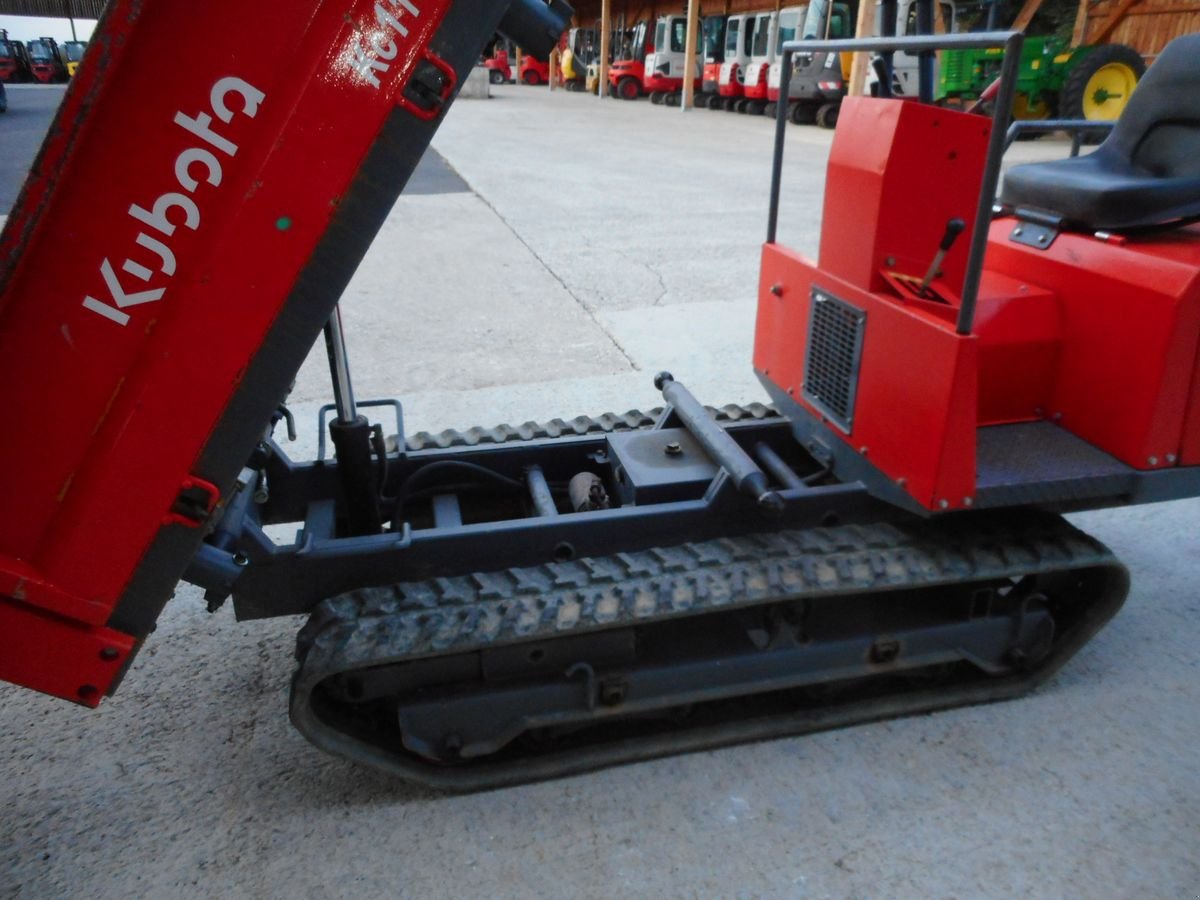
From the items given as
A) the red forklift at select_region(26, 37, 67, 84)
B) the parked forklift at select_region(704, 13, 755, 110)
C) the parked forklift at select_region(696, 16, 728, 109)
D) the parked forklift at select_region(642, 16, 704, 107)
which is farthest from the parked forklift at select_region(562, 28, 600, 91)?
the red forklift at select_region(26, 37, 67, 84)

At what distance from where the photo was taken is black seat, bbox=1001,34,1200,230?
257 cm

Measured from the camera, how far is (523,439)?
306cm

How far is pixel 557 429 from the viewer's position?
10.2 feet

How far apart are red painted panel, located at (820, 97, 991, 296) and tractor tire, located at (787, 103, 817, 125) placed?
1787cm

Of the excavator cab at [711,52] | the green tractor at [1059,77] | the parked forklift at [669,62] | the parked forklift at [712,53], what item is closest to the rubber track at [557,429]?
the green tractor at [1059,77]

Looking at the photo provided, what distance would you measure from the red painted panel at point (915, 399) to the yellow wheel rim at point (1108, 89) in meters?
14.0

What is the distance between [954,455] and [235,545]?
167cm

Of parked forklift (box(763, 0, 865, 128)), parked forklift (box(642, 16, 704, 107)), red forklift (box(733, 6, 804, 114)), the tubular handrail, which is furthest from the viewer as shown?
parked forklift (box(642, 16, 704, 107))

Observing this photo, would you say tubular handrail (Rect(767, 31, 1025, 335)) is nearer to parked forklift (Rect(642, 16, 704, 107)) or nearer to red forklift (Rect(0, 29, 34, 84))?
parked forklift (Rect(642, 16, 704, 107))

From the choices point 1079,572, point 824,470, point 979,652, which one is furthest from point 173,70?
point 1079,572

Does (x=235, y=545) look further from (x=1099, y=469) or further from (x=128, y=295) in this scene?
(x=1099, y=469)

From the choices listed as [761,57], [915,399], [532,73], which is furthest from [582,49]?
[915,399]

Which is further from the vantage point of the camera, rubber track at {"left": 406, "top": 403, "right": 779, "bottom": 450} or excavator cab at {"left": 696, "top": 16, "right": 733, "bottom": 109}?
excavator cab at {"left": 696, "top": 16, "right": 733, "bottom": 109}

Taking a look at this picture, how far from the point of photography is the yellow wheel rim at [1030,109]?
1605cm
